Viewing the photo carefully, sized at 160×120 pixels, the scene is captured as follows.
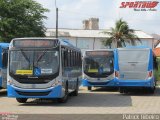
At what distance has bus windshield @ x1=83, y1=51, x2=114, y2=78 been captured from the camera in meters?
31.4

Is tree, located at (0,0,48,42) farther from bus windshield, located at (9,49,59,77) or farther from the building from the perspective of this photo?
the building

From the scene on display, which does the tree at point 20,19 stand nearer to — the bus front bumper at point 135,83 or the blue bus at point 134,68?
the blue bus at point 134,68

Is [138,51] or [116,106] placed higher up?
[138,51]

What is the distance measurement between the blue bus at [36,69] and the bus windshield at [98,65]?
10.3 meters

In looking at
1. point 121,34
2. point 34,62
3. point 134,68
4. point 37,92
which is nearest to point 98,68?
point 134,68

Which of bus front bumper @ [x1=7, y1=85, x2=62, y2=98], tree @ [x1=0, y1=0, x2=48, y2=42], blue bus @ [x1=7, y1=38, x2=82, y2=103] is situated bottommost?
bus front bumper @ [x1=7, y1=85, x2=62, y2=98]

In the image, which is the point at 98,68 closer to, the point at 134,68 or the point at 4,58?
the point at 134,68

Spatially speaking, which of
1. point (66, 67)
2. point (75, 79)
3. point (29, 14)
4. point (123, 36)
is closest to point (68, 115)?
point (66, 67)

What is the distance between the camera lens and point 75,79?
26000 millimetres

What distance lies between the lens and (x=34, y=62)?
20.6 metres

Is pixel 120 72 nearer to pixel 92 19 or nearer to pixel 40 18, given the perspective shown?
pixel 40 18

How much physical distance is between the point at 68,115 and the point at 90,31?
9534 cm

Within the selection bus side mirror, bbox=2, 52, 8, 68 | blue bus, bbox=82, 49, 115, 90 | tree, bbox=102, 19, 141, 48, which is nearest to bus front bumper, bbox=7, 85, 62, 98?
bus side mirror, bbox=2, 52, 8, 68

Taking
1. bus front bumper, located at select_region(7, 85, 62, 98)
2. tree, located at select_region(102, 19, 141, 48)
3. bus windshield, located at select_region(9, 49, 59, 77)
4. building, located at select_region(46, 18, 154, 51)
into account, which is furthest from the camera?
building, located at select_region(46, 18, 154, 51)
